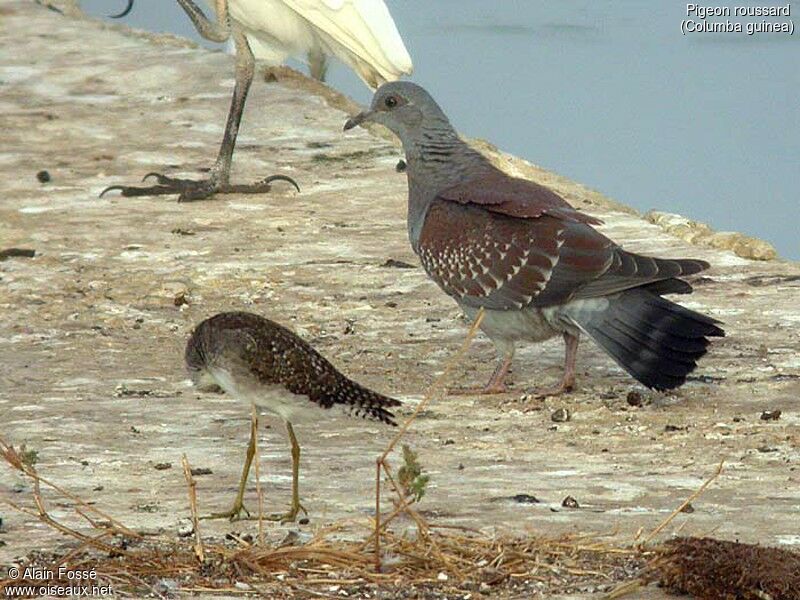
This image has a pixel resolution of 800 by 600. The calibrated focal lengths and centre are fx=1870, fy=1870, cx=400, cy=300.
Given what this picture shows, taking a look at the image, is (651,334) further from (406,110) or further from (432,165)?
(406,110)

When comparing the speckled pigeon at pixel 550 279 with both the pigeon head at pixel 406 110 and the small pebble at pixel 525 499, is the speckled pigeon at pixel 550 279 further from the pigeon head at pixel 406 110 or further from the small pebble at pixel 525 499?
the small pebble at pixel 525 499

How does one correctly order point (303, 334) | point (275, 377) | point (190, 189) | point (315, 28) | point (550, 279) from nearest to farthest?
point (275, 377), point (550, 279), point (303, 334), point (190, 189), point (315, 28)

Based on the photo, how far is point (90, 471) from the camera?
21.6 ft

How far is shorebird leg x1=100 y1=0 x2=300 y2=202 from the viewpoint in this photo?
11891mm

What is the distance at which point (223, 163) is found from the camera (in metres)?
12.0

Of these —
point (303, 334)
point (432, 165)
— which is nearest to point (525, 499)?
point (432, 165)

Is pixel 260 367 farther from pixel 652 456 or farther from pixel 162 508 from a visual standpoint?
pixel 652 456

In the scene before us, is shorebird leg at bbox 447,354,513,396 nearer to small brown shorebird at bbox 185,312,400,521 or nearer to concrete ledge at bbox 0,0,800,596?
concrete ledge at bbox 0,0,800,596

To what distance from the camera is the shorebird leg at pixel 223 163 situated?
Answer: 1189 centimetres

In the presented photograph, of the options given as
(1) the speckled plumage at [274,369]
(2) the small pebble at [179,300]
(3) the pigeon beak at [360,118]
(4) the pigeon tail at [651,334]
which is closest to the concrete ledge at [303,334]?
(2) the small pebble at [179,300]

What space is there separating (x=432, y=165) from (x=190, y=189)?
391 centimetres

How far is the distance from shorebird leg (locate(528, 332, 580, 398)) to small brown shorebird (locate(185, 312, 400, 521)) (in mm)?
1876

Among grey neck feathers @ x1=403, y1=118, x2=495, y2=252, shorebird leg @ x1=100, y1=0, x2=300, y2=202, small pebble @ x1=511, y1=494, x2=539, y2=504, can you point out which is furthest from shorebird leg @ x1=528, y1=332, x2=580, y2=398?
Result: shorebird leg @ x1=100, y1=0, x2=300, y2=202

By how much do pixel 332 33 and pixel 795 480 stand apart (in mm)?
7004
